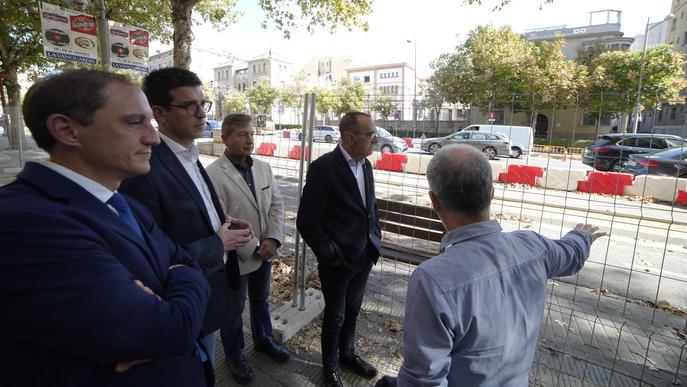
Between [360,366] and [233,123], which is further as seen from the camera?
[360,366]

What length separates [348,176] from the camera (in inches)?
96.1

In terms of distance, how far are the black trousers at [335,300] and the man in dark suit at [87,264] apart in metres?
1.33

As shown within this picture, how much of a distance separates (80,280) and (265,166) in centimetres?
208

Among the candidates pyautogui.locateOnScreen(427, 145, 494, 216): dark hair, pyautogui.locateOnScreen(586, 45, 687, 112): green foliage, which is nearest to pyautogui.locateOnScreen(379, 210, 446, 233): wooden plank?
pyautogui.locateOnScreen(427, 145, 494, 216): dark hair

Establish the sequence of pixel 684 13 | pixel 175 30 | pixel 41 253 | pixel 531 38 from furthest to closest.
A: pixel 531 38 → pixel 684 13 → pixel 175 30 → pixel 41 253

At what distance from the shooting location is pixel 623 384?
8.97 feet

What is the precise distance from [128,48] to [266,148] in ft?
11.3

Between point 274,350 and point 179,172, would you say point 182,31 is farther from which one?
point 274,350

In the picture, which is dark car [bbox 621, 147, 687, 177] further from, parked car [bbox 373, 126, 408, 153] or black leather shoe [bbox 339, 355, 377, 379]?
black leather shoe [bbox 339, 355, 377, 379]

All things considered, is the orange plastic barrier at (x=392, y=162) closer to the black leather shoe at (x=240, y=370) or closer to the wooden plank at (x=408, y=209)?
the wooden plank at (x=408, y=209)

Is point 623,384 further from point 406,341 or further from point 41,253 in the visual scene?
point 41,253

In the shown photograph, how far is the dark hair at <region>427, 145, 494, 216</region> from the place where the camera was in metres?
1.28

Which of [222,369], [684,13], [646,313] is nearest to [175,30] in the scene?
[222,369]

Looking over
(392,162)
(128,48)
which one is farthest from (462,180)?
→ (392,162)
